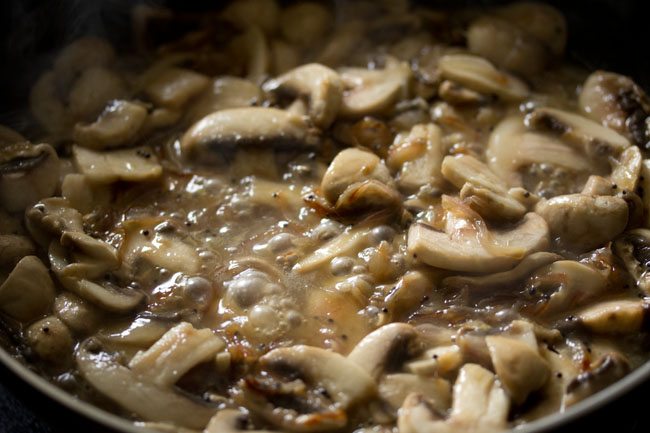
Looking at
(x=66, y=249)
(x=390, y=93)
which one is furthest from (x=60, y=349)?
(x=390, y=93)

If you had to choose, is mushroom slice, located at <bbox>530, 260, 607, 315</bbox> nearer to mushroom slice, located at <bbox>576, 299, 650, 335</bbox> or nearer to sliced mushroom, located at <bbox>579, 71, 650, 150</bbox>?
mushroom slice, located at <bbox>576, 299, 650, 335</bbox>

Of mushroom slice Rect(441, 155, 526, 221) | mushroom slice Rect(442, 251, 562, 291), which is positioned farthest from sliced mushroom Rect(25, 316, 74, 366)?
mushroom slice Rect(441, 155, 526, 221)

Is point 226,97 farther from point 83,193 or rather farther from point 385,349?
point 385,349

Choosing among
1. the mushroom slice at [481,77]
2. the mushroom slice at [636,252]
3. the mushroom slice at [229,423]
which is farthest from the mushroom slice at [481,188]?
the mushroom slice at [229,423]

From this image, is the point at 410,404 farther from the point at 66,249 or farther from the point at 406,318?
the point at 66,249

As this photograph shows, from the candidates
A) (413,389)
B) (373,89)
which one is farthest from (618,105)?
(413,389)

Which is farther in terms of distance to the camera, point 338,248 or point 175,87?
point 175,87
